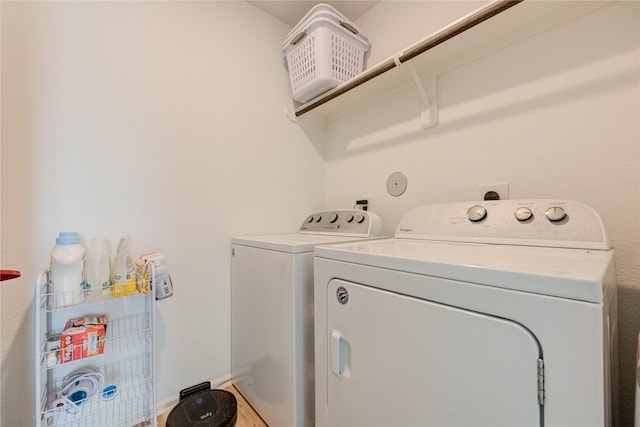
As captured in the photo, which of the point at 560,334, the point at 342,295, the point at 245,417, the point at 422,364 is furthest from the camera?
the point at 245,417

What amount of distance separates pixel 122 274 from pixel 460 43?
5.73 feet

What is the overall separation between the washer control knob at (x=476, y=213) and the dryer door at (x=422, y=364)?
57cm

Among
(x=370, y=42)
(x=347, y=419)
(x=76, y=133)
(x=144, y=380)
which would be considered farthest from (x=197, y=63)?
(x=347, y=419)

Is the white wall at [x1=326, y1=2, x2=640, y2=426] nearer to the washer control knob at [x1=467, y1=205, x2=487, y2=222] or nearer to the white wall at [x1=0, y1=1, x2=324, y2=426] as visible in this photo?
the washer control knob at [x1=467, y1=205, x2=487, y2=222]

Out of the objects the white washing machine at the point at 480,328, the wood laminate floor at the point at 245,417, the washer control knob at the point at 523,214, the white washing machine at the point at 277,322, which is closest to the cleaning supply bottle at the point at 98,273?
the white washing machine at the point at 277,322

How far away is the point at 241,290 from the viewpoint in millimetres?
1370

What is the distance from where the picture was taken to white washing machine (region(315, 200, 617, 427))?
0.44 metres

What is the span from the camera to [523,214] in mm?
909

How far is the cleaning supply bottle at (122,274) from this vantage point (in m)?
1.01

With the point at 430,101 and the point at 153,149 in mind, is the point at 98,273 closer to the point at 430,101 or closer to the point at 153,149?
the point at 153,149

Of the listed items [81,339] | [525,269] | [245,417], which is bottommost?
[245,417]

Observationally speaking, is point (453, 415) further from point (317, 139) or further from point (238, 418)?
point (317, 139)

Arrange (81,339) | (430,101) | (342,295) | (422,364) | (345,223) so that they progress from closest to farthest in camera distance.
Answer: (422,364)
(342,295)
(81,339)
(430,101)
(345,223)

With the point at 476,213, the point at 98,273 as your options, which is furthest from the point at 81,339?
the point at 476,213
